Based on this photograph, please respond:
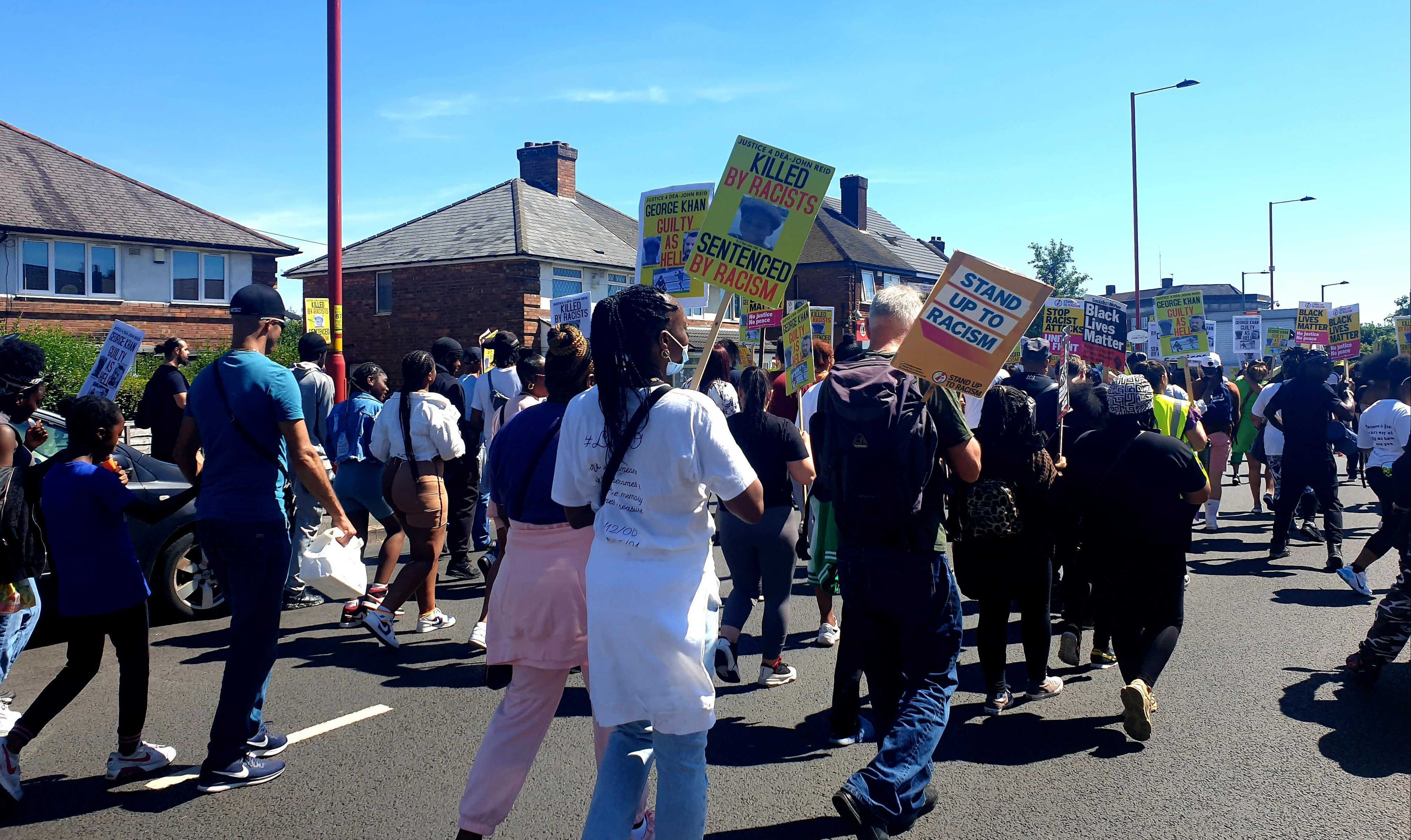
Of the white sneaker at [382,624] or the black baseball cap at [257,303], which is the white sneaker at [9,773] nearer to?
the black baseball cap at [257,303]

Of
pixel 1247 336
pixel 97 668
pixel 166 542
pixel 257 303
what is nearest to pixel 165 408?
pixel 166 542

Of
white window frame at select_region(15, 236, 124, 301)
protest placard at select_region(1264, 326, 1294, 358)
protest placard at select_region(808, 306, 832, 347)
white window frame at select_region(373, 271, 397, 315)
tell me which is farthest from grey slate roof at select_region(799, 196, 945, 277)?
protest placard at select_region(808, 306, 832, 347)

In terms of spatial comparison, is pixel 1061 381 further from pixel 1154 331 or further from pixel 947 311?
pixel 1154 331

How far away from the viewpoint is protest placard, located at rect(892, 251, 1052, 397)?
3.83m

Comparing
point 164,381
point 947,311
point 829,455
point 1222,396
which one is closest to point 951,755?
point 829,455

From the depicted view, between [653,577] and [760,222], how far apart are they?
255 cm

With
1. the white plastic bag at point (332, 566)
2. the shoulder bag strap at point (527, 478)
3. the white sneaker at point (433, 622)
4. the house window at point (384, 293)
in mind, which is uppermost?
the house window at point (384, 293)

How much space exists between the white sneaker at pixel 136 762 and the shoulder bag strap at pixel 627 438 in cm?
275

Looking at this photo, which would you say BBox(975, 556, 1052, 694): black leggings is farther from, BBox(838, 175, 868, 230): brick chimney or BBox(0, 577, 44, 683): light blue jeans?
BBox(838, 175, 868, 230): brick chimney

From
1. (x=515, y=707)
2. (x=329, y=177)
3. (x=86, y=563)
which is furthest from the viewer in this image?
(x=329, y=177)

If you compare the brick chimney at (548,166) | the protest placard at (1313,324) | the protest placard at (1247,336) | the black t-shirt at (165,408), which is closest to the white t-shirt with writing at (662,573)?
the black t-shirt at (165,408)

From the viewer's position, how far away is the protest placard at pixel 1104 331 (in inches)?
414

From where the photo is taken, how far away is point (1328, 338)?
1717 cm

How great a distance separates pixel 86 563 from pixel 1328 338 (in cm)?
1866
